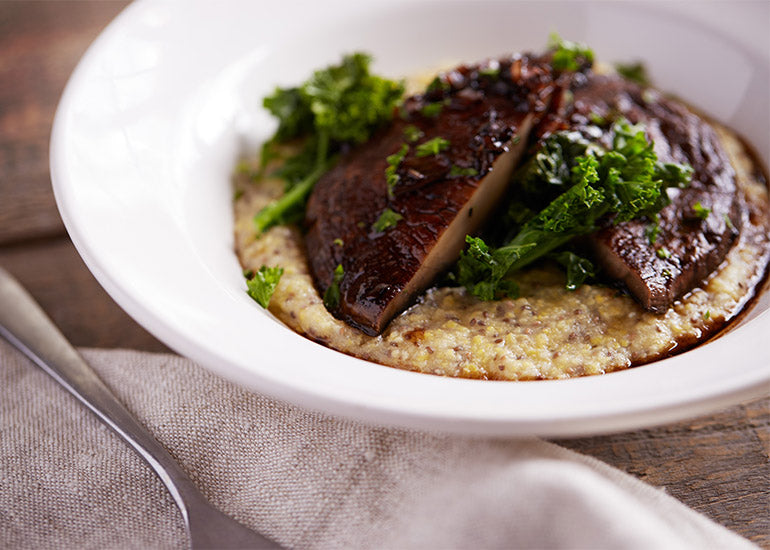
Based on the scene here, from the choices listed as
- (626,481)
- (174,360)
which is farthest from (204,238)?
(626,481)

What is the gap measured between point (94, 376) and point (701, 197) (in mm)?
3209

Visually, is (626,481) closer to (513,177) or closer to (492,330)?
(492,330)

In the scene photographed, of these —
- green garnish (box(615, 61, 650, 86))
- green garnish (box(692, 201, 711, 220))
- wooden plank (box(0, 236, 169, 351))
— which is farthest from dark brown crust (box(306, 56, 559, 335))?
green garnish (box(615, 61, 650, 86))

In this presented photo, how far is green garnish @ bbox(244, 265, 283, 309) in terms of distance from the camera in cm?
357

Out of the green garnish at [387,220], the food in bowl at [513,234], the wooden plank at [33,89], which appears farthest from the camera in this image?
the wooden plank at [33,89]

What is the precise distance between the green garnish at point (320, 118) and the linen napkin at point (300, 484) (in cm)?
127

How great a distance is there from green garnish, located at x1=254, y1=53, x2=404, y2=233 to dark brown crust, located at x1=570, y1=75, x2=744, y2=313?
117 centimetres

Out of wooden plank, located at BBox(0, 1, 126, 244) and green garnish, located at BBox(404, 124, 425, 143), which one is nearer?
green garnish, located at BBox(404, 124, 425, 143)

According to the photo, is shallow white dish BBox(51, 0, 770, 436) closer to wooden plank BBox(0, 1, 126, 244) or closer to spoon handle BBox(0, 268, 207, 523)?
spoon handle BBox(0, 268, 207, 523)

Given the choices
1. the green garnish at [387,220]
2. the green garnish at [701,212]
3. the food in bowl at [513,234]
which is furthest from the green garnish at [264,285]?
the green garnish at [701,212]

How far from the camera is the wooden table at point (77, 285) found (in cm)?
315

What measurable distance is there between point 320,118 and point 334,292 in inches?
50.3

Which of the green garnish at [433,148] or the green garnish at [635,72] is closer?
the green garnish at [433,148]

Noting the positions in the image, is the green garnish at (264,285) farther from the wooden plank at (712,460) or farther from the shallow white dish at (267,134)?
the wooden plank at (712,460)
